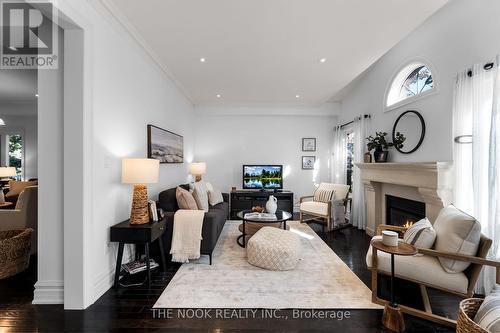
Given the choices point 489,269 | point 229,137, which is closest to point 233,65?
point 229,137

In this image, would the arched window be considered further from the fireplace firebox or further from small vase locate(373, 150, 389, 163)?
the fireplace firebox

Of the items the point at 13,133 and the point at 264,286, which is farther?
the point at 13,133

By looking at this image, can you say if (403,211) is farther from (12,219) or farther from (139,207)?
(12,219)

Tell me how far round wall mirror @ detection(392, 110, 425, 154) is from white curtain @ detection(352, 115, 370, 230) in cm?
84

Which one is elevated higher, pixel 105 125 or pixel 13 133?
pixel 13 133

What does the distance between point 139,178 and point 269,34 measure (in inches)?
89.3

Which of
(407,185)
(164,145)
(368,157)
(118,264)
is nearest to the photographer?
(118,264)

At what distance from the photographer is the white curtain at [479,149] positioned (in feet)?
6.79

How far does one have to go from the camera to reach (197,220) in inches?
112

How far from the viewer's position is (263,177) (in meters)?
5.95

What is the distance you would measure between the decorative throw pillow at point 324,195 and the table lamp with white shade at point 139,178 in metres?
3.63

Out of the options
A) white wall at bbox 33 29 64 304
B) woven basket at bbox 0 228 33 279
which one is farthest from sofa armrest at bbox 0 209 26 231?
white wall at bbox 33 29 64 304

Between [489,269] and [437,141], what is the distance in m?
1.57

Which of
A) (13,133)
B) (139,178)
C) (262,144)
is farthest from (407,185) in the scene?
(13,133)
